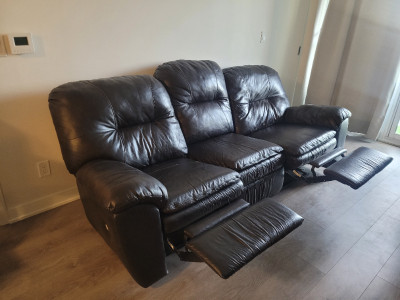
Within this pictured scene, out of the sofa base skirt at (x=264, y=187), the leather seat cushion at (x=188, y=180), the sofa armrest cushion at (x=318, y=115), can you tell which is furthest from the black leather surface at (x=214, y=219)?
the sofa armrest cushion at (x=318, y=115)

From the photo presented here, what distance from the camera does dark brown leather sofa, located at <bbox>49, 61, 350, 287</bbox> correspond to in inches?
52.6


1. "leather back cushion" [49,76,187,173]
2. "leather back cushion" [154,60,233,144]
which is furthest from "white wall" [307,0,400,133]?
"leather back cushion" [49,76,187,173]

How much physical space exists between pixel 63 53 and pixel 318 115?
2194mm

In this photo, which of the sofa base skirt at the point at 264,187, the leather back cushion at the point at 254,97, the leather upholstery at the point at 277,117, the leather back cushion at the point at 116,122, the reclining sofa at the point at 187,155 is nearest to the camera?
the reclining sofa at the point at 187,155

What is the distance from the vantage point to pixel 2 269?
5.24 ft

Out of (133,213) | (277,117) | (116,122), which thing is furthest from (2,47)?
(277,117)

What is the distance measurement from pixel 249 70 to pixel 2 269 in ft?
7.98

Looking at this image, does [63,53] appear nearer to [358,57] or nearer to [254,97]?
[254,97]

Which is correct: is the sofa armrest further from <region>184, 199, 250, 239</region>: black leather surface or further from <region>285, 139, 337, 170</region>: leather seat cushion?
<region>285, 139, 337, 170</region>: leather seat cushion

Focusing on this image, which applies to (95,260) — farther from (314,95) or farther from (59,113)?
(314,95)

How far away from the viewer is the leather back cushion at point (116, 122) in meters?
1.64

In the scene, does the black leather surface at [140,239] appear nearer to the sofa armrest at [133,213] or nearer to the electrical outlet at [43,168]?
the sofa armrest at [133,213]

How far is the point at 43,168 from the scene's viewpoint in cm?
204

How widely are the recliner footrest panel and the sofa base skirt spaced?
1.39 ft
